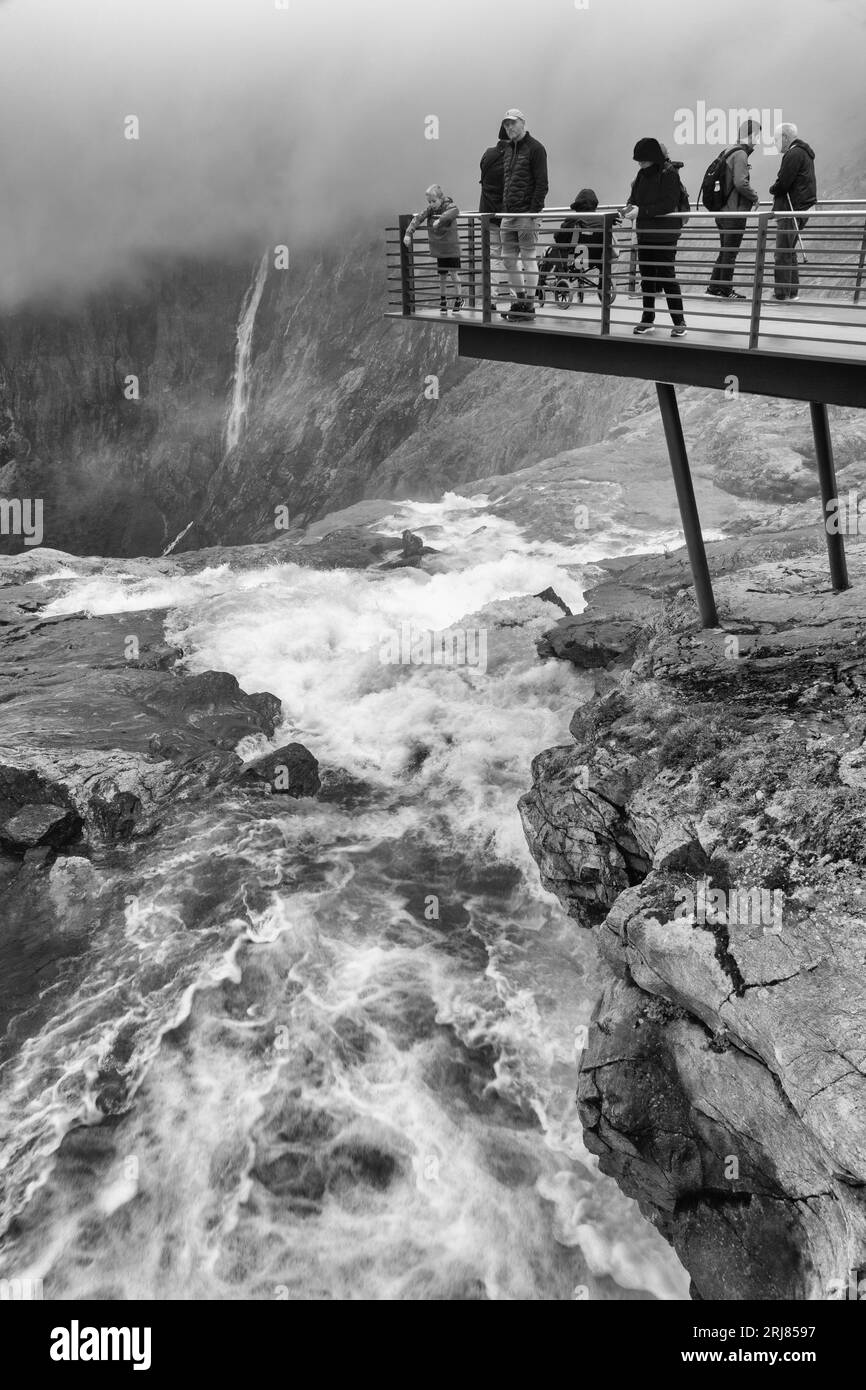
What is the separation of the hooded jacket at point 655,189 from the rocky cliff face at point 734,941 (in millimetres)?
6677

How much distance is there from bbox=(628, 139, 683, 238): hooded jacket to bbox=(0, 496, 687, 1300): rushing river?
1150cm

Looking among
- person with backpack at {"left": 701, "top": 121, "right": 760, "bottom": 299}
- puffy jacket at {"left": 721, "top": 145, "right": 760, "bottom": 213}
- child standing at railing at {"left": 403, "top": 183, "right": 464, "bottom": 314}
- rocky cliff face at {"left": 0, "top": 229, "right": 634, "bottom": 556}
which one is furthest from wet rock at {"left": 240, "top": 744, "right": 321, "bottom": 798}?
rocky cliff face at {"left": 0, "top": 229, "right": 634, "bottom": 556}

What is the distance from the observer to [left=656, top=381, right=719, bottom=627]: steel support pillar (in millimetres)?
13211

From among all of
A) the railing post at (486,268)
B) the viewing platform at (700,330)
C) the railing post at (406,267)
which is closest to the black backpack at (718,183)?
the viewing platform at (700,330)

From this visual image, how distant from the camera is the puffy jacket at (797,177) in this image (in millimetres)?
11406

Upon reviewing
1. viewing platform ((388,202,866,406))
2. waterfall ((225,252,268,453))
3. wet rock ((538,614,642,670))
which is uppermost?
waterfall ((225,252,268,453))

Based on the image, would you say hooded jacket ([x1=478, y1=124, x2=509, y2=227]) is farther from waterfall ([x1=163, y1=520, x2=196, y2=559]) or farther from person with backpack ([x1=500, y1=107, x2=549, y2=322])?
waterfall ([x1=163, y1=520, x2=196, y2=559])

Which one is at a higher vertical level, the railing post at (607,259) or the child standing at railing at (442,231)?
the child standing at railing at (442,231)

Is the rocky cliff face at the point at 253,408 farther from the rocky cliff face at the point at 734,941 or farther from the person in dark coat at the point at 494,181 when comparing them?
the rocky cliff face at the point at 734,941

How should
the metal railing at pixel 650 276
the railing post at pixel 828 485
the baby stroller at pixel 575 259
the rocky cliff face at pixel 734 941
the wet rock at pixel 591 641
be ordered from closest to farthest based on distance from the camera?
the rocky cliff face at pixel 734 941 < the metal railing at pixel 650 276 < the baby stroller at pixel 575 259 < the railing post at pixel 828 485 < the wet rock at pixel 591 641

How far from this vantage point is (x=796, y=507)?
31531mm

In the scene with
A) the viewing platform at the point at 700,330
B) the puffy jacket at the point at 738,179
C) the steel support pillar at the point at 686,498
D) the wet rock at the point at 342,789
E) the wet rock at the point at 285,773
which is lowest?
the wet rock at the point at 342,789
